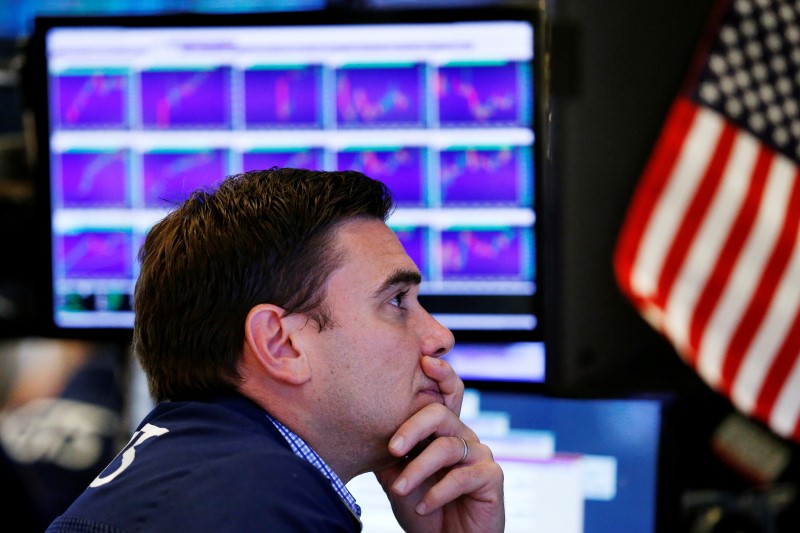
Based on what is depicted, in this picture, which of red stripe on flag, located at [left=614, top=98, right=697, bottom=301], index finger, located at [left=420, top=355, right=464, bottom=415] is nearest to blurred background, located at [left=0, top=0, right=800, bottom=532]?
red stripe on flag, located at [left=614, top=98, right=697, bottom=301]

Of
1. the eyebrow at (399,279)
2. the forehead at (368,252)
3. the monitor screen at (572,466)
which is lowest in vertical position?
the monitor screen at (572,466)

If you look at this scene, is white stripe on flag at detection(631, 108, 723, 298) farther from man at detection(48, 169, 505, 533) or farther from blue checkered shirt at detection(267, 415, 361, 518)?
blue checkered shirt at detection(267, 415, 361, 518)

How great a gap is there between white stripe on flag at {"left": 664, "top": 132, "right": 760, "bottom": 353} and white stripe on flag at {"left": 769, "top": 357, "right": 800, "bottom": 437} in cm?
21

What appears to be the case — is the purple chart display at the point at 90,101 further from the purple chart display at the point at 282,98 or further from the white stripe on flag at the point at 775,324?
the white stripe on flag at the point at 775,324

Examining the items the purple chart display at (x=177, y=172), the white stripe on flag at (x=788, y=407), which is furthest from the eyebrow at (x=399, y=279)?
the white stripe on flag at (x=788, y=407)

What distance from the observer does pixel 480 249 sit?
1755mm

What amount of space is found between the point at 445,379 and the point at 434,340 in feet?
0.20

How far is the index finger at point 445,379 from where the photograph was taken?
1.19 m

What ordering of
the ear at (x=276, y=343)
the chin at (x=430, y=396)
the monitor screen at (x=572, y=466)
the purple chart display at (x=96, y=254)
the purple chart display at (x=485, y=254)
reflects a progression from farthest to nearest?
1. the purple chart display at (x=96, y=254)
2. the purple chart display at (x=485, y=254)
3. the monitor screen at (x=572, y=466)
4. the chin at (x=430, y=396)
5. the ear at (x=276, y=343)

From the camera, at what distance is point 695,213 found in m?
1.94

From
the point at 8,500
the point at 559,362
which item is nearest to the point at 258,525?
the point at 559,362

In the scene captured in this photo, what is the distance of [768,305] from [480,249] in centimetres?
60

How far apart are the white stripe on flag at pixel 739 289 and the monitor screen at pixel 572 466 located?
0.95ft

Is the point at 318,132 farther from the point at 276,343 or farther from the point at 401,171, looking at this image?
the point at 276,343
